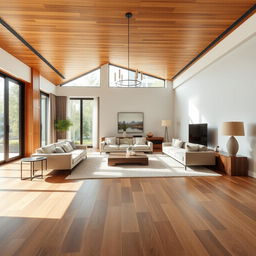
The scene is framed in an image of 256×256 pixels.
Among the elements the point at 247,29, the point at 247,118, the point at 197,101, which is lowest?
the point at 247,118

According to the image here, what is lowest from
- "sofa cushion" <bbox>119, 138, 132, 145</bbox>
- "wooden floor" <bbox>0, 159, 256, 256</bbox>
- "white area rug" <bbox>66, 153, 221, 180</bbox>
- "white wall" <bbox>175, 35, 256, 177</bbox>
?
"wooden floor" <bbox>0, 159, 256, 256</bbox>

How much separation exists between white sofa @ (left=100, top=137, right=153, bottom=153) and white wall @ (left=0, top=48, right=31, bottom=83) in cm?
349

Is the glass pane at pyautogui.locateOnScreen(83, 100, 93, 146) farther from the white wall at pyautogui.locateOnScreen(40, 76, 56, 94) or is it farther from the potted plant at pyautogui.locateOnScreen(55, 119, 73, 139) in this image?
the white wall at pyautogui.locateOnScreen(40, 76, 56, 94)

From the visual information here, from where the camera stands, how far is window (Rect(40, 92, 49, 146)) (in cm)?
912

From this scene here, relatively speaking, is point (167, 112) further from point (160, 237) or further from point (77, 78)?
point (160, 237)

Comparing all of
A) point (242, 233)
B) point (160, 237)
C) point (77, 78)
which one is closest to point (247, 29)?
point (242, 233)

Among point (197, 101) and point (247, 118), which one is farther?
point (197, 101)

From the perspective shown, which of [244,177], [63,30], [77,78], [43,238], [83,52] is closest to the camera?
[43,238]

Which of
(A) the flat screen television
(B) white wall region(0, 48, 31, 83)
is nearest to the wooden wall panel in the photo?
(B) white wall region(0, 48, 31, 83)

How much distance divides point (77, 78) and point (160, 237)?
9144 mm

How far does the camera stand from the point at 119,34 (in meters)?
5.46

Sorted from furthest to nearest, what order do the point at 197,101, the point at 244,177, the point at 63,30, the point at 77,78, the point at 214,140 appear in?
1. the point at 77,78
2. the point at 197,101
3. the point at 214,140
4. the point at 63,30
5. the point at 244,177

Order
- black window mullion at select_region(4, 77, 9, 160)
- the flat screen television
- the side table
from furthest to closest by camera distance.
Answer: the flat screen television < black window mullion at select_region(4, 77, 9, 160) < the side table

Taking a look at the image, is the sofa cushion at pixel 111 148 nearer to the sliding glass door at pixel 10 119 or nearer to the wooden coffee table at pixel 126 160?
the wooden coffee table at pixel 126 160
